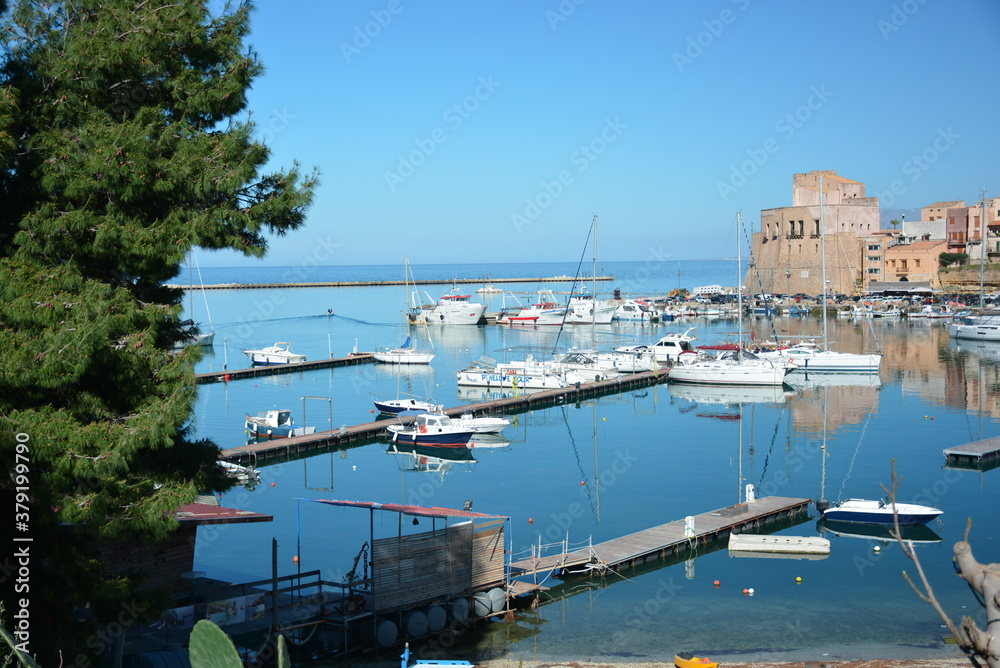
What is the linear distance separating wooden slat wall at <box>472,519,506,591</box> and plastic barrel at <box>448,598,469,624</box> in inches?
13.3

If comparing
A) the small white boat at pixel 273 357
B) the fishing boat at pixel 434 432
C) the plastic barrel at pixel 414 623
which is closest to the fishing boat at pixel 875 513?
the plastic barrel at pixel 414 623

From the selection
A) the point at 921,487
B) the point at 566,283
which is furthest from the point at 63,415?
the point at 566,283

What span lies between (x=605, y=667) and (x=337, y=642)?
13.5 ft

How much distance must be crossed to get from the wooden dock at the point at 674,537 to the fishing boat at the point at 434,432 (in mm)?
11417

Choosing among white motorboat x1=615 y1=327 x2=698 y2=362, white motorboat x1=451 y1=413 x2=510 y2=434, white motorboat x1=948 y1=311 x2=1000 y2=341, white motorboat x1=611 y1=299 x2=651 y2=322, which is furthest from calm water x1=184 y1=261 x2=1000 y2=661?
white motorboat x1=611 y1=299 x2=651 y2=322

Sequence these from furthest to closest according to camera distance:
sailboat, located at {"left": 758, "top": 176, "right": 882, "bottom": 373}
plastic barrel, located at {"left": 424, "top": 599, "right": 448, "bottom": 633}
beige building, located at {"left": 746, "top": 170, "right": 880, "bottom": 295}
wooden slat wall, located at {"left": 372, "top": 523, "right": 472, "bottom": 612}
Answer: beige building, located at {"left": 746, "top": 170, "right": 880, "bottom": 295}
sailboat, located at {"left": 758, "top": 176, "right": 882, "bottom": 373}
plastic barrel, located at {"left": 424, "top": 599, "right": 448, "bottom": 633}
wooden slat wall, located at {"left": 372, "top": 523, "right": 472, "bottom": 612}

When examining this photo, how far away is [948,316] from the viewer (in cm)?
7838

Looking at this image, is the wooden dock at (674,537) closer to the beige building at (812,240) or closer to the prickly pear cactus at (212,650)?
the prickly pear cactus at (212,650)

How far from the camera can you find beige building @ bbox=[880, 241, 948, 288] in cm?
9556

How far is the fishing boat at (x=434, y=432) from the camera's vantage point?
31.4m

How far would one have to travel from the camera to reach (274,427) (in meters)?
32.7

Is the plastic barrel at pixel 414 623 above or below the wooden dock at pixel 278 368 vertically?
below

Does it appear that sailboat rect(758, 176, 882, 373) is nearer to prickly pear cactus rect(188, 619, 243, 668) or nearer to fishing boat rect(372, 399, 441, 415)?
fishing boat rect(372, 399, 441, 415)

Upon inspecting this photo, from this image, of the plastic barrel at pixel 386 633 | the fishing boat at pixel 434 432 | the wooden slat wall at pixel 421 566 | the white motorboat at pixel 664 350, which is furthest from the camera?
the white motorboat at pixel 664 350
